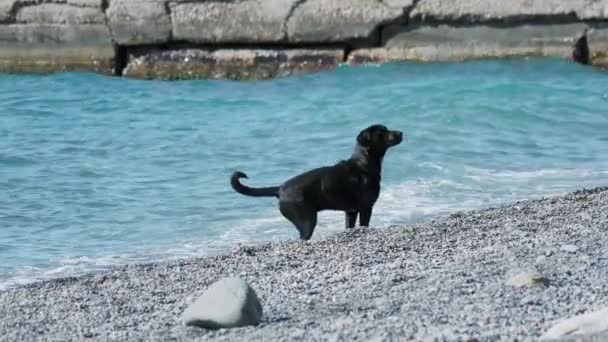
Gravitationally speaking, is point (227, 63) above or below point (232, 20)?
below

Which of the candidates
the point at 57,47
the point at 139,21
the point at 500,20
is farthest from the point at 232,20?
the point at 500,20

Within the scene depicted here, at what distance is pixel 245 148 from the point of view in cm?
1279

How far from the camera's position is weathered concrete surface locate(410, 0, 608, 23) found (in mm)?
16047

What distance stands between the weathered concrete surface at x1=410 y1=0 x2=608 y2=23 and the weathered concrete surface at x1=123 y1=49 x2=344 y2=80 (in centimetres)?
123

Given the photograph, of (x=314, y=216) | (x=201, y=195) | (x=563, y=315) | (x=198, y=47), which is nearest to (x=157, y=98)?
(x=198, y=47)

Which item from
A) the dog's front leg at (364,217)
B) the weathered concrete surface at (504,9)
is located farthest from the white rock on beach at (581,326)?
the weathered concrete surface at (504,9)

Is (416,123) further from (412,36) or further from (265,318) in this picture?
(265,318)

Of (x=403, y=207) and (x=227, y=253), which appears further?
(x=403, y=207)

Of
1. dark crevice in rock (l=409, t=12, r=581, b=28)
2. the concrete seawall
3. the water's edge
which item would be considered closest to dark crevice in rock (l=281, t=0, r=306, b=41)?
the concrete seawall

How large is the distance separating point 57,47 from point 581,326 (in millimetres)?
13361

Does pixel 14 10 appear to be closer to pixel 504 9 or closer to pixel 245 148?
pixel 245 148

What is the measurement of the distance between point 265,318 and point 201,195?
4.98 m

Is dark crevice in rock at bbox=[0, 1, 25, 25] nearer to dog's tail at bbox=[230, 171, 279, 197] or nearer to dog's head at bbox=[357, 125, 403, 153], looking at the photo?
dog's head at bbox=[357, 125, 403, 153]

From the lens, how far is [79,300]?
257 inches
